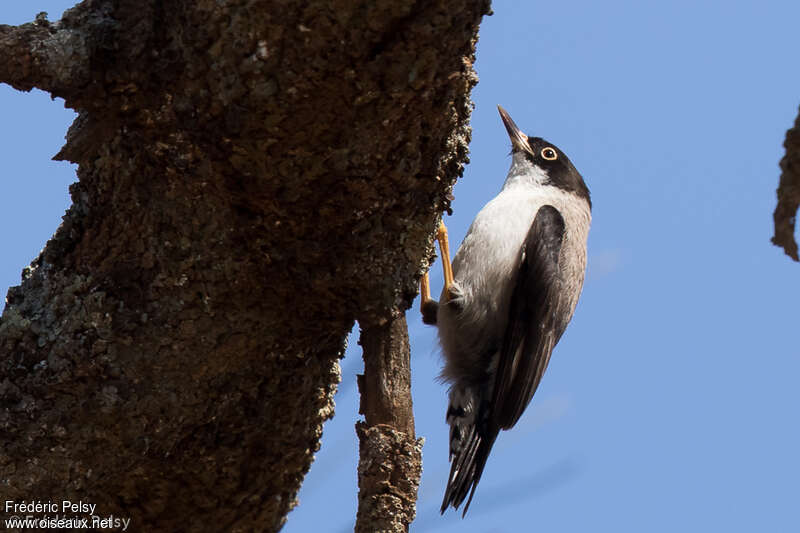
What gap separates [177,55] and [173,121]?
21 cm

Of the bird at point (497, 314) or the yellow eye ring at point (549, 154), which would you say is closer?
the bird at point (497, 314)

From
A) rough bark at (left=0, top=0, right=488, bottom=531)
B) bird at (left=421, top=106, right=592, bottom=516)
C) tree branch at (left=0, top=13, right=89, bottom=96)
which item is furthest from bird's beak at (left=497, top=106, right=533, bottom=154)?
tree branch at (left=0, top=13, right=89, bottom=96)

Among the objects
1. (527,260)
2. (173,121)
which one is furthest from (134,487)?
(527,260)

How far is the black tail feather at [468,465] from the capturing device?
15.1ft

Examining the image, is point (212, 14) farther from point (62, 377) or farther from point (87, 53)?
point (62, 377)

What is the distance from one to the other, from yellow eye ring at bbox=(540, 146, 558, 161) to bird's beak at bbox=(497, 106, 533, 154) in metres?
0.07

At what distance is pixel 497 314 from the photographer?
193 inches

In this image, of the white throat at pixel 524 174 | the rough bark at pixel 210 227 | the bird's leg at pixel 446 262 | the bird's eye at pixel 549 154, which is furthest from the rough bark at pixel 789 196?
the bird's eye at pixel 549 154

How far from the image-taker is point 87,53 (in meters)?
3.07

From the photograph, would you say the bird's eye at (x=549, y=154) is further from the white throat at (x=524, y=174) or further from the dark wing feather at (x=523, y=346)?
the dark wing feather at (x=523, y=346)

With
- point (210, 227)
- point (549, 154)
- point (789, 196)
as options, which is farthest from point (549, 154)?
point (789, 196)

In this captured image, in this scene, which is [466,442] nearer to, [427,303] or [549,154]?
[427,303]

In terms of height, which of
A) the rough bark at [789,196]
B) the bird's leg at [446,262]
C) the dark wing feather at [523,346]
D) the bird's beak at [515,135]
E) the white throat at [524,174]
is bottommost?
the rough bark at [789,196]

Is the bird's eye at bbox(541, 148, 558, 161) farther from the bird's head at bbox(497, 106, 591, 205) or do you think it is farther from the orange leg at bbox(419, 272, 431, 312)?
the orange leg at bbox(419, 272, 431, 312)
